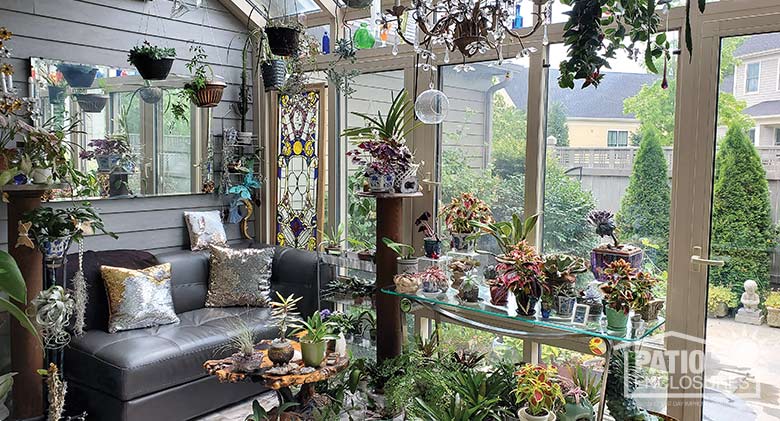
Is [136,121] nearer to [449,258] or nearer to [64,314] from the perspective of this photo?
[64,314]

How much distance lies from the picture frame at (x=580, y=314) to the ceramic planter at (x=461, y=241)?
2.78 ft

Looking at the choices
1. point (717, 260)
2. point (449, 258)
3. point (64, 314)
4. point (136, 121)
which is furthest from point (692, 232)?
point (136, 121)

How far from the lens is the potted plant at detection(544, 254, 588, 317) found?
2738 mm

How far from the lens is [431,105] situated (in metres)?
3.12

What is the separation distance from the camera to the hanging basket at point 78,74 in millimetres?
3953

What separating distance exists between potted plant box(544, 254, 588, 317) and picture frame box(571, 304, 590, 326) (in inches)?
1.3

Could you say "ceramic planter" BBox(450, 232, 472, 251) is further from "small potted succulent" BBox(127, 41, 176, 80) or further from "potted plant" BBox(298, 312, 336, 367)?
"small potted succulent" BBox(127, 41, 176, 80)

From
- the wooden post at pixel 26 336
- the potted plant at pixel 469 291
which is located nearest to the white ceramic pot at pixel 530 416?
the potted plant at pixel 469 291

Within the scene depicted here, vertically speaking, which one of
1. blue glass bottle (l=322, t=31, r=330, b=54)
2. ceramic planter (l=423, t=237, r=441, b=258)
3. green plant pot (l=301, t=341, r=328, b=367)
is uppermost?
blue glass bottle (l=322, t=31, r=330, b=54)

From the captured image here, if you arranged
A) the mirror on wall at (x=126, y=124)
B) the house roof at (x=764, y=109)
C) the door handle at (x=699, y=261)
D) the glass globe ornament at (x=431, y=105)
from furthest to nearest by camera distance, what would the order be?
the mirror on wall at (x=126, y=124)
the glass globe ornament at (x=431, y=105)
the door handle at (x=699, y=261)
the house roof at (x=764, y=109)

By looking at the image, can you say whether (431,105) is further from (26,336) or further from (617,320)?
(26,336)

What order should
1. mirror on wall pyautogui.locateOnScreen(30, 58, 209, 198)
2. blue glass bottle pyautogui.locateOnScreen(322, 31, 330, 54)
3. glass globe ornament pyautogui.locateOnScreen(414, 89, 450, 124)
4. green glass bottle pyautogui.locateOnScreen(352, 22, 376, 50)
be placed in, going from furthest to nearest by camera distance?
blue glass bottle pyautogui.locateOnScreen(322, 31, 330, 54) < green glass bottle pyautogui.locateOnScreen(352, 22, 376, 50) < mirror on wall pyautogui.locateOnScreen(30, 58, 209, 198) < glass globe ornament pyautogui.locateOnScreen(414, 89, 450, 124)

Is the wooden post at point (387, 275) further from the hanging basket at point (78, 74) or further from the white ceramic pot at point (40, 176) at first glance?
the hanging basket at point (78, 74)

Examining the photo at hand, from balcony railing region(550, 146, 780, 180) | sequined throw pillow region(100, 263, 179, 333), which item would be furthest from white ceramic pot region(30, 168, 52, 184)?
balcony railing region(550, 146, 780, 180)
